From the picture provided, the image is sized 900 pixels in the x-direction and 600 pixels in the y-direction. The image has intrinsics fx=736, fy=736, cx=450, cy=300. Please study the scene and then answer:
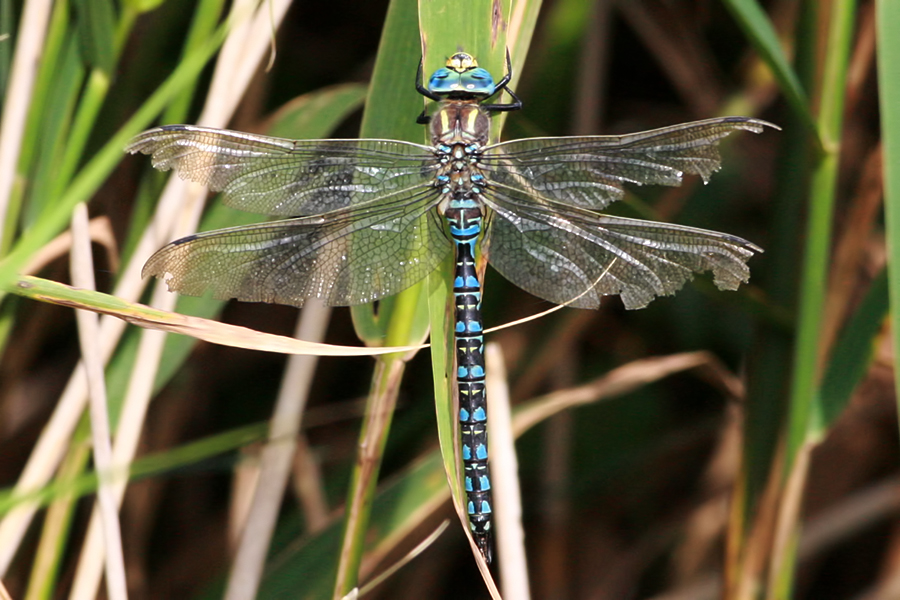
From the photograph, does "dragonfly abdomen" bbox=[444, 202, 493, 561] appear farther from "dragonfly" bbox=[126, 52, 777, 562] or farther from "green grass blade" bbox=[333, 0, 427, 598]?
"green grass blade" bbox=[333, 0, 427, 598]

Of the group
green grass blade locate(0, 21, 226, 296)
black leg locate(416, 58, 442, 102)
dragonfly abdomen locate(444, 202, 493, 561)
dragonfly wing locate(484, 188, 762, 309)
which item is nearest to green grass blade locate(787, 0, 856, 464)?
dragonfly wing locate(484, 188, 762, 309)

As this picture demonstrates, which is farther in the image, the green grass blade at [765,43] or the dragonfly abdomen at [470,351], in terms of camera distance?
the dragonfly abdomen at [470,351]

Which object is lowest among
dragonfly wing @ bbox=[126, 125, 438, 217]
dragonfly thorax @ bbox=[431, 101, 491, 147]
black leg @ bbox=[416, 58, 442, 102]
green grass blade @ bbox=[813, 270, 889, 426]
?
green grass blade @ bbox=[813, 270, 889, 426]

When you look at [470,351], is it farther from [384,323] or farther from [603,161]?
[603,161]

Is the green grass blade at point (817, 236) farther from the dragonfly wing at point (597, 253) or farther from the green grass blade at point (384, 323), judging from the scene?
the green grass blade at point (384, 323)

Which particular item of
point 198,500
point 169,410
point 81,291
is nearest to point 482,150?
point 81,291

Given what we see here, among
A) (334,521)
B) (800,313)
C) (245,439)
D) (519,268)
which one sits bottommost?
(334,521)

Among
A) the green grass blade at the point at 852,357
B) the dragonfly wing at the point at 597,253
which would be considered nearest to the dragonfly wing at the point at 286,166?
the dragonfly wing at the point at 597,253

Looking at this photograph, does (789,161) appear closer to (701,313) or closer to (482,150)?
(482,150)
